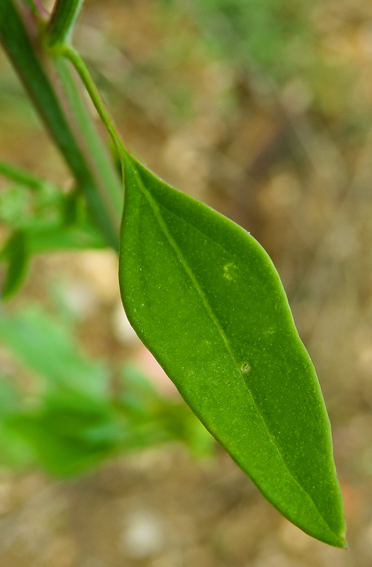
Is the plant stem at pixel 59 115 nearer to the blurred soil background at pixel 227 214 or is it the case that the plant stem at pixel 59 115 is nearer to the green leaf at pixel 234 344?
the green leaf at pixel 234 344

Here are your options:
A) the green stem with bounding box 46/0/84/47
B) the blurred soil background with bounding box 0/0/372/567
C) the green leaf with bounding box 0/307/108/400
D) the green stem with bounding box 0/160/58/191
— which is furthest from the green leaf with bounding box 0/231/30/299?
the blurred soil background with bounding box 0/0/372/567

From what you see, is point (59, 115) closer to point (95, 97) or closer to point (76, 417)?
point (95, 97)

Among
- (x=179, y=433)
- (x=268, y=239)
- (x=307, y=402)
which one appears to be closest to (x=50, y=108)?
(x=307, y=402)

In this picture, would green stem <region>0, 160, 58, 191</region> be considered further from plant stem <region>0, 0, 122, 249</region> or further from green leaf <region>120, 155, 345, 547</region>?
green leaf <region>120, 155, 345, 547</region>

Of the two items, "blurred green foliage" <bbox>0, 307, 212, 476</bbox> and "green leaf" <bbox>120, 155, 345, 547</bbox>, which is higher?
"green leaf" <bbox>120, 155, 345, 547</bbox>

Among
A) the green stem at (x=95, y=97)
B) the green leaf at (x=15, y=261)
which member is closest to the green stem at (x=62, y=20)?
the green stem at (x=95, y=97)
